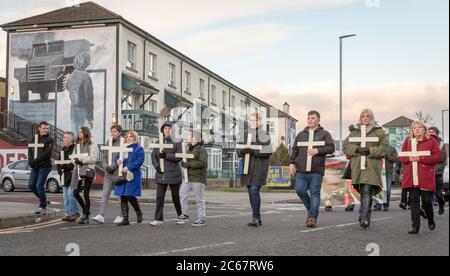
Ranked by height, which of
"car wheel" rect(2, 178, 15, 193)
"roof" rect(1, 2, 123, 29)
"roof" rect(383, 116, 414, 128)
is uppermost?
"roof" rect(1, 2, 123, 29)

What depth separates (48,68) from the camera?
3747 cm

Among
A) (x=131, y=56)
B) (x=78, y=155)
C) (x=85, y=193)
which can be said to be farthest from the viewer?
(x=131, y=56)

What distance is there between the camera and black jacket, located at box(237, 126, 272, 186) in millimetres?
10102

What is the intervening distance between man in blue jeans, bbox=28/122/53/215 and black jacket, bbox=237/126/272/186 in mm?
4370

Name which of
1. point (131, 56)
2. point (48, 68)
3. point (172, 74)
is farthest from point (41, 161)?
point (172, 74)

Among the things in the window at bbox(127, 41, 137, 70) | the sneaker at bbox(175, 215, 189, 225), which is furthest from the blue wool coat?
the window at bbox(127, 41, 137, 70)

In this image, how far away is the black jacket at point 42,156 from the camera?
12.0 meters

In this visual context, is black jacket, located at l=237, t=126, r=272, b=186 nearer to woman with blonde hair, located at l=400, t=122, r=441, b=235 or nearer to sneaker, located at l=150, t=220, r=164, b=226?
sneaker, located at l=150, t=220, r=164, b=226

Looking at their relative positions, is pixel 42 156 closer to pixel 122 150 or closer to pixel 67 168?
pixel 67 168

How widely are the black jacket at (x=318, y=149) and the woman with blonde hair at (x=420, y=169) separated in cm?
130

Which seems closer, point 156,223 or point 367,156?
point 367,156

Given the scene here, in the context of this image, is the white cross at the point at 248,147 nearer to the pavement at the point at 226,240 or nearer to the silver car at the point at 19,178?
the pavement at the point at 226,240

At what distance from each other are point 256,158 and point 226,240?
2415 millimetres
